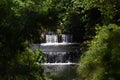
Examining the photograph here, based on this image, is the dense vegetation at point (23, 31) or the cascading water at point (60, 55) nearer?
the dense vegetation at point (23, 31)

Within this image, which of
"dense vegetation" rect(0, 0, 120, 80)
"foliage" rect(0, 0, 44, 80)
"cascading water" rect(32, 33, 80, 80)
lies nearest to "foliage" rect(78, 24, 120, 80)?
"dense vegetation" rect(0, 0, 120, 80)

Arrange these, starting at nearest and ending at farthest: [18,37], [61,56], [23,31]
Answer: [23,31] → [18,37] → [61,56]

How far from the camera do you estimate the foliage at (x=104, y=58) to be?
8.86 metres

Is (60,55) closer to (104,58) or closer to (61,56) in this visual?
(61,56)

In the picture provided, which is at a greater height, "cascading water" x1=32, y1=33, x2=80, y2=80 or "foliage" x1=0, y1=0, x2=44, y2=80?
"foliage" x1=0, y1=0, x2=44, y2=80

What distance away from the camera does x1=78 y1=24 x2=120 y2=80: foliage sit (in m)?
8.86

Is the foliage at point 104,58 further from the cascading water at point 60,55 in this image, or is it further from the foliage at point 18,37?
the cascading water at point 60,55

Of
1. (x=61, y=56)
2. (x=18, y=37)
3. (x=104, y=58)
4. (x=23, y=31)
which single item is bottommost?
(x=61, y=56)

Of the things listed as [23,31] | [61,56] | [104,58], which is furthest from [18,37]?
[61,56]

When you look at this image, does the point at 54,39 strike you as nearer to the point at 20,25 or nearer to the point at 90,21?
the point at 90,21

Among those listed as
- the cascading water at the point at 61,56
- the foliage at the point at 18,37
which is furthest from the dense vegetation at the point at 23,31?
the cascading water at the point at 61,56

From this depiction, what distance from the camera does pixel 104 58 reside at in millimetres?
8992

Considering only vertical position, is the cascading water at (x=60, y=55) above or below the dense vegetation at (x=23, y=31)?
below

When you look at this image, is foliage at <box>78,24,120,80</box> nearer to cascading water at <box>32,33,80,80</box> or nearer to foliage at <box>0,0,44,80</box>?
foliage at <box>0,0,44,80</box>
